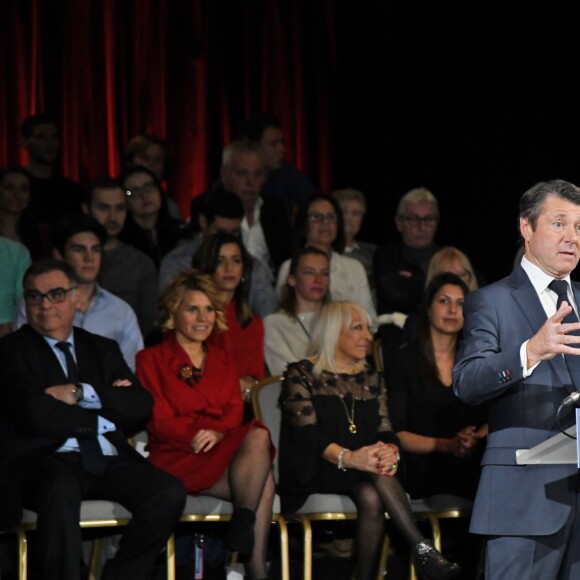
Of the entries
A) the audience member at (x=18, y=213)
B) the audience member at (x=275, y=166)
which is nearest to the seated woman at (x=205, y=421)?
the audience member at (x=18, y=213)

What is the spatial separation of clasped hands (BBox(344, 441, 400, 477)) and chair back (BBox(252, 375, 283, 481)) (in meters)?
0.38

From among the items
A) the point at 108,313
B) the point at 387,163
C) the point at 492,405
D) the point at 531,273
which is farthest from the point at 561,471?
the point at 387,163

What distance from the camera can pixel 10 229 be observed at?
612cm

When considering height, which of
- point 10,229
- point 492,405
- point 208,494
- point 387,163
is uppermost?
point 387,163

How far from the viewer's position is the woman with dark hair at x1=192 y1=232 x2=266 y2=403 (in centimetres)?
546

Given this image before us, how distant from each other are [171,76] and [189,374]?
3.68 metres

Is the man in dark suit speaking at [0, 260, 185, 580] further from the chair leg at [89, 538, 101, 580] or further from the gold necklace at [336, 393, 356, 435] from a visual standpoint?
the gold necklace at [336, 393, 356, 435]

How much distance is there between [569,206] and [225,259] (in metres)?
2.86

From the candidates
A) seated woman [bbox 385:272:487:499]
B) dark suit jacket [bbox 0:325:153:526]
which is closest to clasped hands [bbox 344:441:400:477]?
seated woman [bbox 385:272:487:499]

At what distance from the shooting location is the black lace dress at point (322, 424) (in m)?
4.74

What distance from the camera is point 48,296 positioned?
184 inches

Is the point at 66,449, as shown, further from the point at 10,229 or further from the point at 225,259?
the point at 10,229

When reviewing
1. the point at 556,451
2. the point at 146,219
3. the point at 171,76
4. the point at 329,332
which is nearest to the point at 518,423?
the point at 556,451

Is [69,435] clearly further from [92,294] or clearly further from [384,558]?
[384,558]
